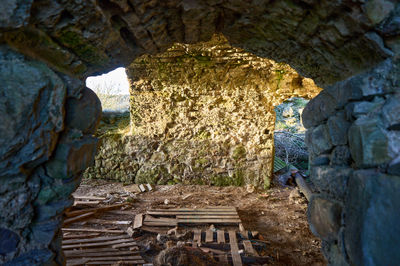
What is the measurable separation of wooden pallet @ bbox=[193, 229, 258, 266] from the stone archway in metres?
1.44

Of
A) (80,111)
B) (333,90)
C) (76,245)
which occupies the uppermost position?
(333,90)

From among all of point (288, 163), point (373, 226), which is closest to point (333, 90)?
point (373, 226)

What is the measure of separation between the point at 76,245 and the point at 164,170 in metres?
2.94

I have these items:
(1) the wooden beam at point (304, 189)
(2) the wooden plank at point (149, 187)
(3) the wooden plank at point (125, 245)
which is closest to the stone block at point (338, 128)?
(3) the wooden plank at point (125, 245)

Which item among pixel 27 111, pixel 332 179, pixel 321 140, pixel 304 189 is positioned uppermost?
pixel 27 111

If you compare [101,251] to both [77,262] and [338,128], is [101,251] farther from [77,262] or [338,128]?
[338,128]

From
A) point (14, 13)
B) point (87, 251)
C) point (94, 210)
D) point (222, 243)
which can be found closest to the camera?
point (14, 13)

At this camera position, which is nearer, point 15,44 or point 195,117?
point 15,44

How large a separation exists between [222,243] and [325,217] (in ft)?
6.37

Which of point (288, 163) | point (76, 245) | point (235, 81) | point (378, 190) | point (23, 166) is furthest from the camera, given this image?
point (288, 163)

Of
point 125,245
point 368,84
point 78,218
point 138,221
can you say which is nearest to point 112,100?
point 78,218

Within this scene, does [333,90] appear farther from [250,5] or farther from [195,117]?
[195,117]

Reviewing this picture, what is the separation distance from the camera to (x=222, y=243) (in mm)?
3232

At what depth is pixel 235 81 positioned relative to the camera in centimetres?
555
